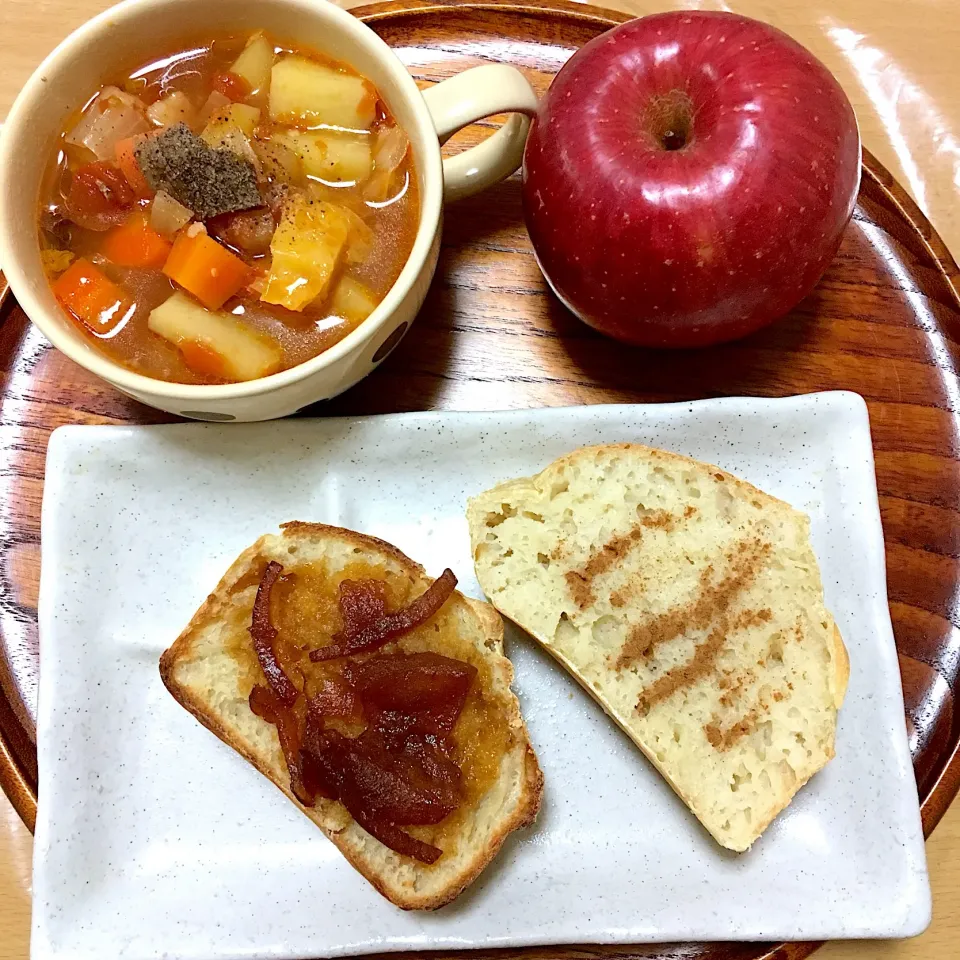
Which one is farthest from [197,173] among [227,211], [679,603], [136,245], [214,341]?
[679,603]

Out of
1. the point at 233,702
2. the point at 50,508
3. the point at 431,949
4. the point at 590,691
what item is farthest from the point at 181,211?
the point at 431,949

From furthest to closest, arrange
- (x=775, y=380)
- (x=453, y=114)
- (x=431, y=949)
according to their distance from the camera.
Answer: (x=775, y=380) < (x=431, y=949) < (x=453, y=114)

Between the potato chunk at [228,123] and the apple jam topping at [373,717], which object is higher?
the potato chunk at [228,123]

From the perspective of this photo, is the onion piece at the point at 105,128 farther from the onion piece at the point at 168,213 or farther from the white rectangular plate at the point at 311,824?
the white rectangular plate at the point at 311,824

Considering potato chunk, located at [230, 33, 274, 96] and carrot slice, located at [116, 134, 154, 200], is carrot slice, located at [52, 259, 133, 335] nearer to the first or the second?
carrot slice, located at [116, 134, 154, 200]

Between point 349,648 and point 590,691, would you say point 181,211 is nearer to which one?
point 349,648

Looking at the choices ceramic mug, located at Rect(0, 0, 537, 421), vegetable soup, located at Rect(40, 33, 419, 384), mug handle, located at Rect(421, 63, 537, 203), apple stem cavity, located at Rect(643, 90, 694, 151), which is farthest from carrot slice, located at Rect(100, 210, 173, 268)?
apple stem cavity, located at Rect(643, 90, 694, 151)

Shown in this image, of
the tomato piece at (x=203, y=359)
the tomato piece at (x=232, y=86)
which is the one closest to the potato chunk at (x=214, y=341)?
the tomato piece at (x=203, y=359)

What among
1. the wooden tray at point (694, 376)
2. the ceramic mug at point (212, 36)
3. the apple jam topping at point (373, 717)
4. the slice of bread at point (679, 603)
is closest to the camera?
the ceramic mug at point (212, 36)
